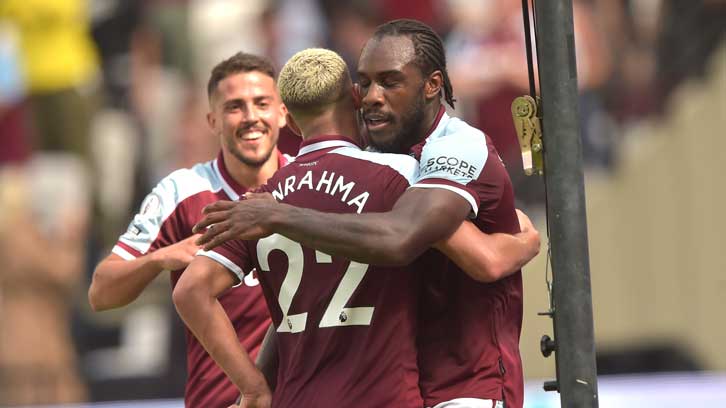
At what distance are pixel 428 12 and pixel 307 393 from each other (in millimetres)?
8513

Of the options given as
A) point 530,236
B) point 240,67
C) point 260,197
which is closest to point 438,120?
point 530,236

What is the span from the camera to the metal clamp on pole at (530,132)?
172 inches

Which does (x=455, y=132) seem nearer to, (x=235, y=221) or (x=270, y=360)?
(x=235, y=221)

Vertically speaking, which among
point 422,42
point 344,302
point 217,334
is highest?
point 422,42

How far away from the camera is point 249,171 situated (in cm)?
607

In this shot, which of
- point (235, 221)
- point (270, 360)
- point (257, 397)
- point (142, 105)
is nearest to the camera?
point (235, 221)

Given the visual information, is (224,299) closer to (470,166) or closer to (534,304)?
(470,166)

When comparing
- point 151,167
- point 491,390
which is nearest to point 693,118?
point 151,167

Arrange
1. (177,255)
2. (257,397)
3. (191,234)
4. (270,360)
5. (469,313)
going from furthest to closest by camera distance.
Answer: (191,234), (177,255), (270,360), (257,397), (469,313)

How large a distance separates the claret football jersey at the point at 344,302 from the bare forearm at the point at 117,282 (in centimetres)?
132

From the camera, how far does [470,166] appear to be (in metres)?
4.43

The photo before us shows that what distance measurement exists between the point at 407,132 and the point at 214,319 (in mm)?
887

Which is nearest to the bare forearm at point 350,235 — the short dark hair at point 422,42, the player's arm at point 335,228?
the player's arm at point 335,228

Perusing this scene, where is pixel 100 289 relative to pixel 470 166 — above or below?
below
